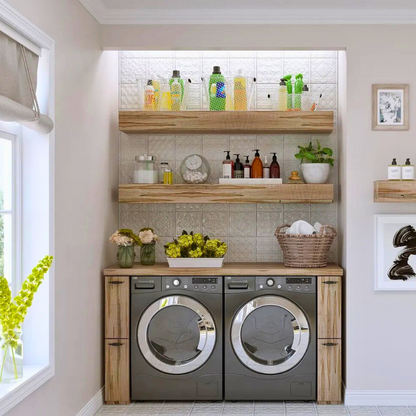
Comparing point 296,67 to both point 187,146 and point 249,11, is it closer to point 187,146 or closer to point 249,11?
point 249,11

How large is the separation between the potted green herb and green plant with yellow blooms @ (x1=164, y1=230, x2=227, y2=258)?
81cm

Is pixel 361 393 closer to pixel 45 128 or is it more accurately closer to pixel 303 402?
pixel 303 402

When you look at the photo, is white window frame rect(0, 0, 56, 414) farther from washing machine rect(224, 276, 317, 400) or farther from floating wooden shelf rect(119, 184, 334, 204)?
washing machine rect(224, 276, 317, 400)

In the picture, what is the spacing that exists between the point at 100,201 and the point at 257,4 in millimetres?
1690

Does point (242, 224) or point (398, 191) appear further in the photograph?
point (242, 224)

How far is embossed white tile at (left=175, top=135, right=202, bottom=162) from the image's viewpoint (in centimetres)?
457

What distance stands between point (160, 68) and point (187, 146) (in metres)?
0.65

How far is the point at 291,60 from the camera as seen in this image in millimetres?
4551

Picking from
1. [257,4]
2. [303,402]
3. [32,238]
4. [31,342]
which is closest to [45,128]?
[32,238]

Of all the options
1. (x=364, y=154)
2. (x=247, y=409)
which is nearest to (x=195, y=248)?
(x=247, y=409)

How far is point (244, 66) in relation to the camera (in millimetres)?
4566

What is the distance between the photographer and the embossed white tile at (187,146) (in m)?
4.57

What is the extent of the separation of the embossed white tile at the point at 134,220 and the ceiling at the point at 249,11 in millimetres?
1441

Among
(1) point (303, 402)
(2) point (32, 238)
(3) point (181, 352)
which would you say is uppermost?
(2) point (32, 238)
